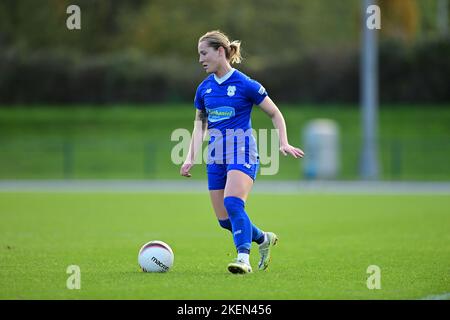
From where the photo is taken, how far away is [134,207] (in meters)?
19.4

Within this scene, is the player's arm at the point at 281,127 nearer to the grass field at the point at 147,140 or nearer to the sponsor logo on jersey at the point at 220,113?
the sponsor logo on jersey at the point at 220,113

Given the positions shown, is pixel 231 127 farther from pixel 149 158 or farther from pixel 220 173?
pixel 149 158

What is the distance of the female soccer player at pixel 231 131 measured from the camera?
8.45m

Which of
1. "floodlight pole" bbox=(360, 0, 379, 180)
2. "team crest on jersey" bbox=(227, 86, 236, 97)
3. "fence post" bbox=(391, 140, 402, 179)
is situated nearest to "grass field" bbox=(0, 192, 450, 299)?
"team crest on jersey" bbox=(227, 86, 236, 97)

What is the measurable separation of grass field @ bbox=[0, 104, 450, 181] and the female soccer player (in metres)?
22.9

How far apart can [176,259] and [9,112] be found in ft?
109

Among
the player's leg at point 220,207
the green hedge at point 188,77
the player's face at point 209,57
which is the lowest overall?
the player's leg at point 220,207

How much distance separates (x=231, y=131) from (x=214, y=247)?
3306mm

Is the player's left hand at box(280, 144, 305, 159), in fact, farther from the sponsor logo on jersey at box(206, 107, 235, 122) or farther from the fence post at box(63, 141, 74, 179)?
the fence post at box(63, 141, 74, 179)

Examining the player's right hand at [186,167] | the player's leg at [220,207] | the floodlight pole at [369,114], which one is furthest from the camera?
the floodlight pole at [369,114]

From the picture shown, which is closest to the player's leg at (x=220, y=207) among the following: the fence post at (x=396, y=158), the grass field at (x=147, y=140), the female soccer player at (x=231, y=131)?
the female soccer player at (x=231, y=131)

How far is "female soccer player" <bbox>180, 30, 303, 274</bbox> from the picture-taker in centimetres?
845

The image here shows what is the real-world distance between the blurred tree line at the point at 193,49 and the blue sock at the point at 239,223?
107ft
